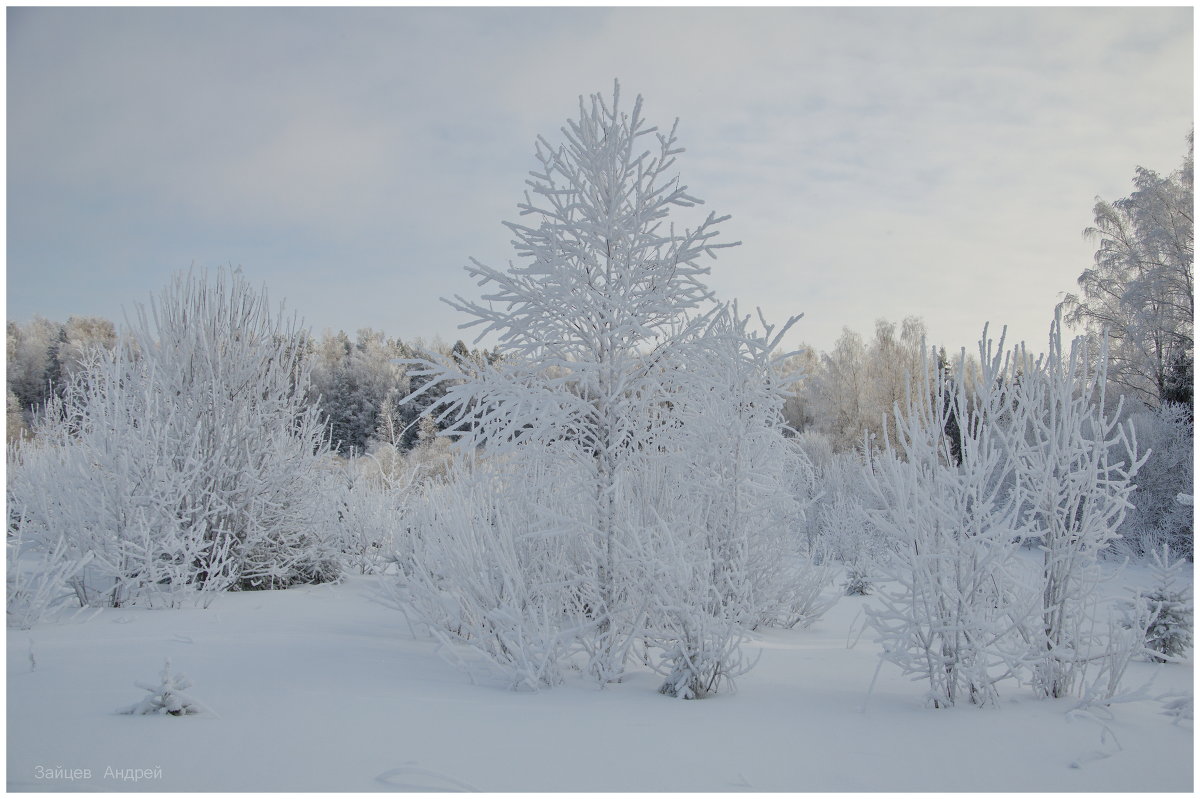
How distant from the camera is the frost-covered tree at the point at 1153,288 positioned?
1745 centimetres

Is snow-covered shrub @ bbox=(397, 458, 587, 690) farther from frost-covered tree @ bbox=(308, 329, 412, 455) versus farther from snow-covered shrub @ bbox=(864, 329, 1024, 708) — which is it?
frost-covered tree @ bbox=(308, 329, 412, 455)

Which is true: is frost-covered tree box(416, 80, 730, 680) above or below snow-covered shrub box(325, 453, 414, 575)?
above

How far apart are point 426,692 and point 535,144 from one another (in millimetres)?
3541

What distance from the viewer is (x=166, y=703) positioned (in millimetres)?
3564

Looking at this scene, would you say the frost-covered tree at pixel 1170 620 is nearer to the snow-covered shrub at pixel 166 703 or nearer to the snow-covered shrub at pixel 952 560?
the snow-covered shrub at pixel 952 560

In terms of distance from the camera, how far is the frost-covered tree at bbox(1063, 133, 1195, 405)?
17453 millimetres

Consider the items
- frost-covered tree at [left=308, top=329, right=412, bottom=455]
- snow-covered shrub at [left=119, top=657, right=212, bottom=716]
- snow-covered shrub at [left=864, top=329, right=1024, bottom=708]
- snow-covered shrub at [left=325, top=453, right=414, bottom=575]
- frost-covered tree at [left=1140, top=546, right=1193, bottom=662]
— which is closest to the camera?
snow-covered shrub at [left=119, top=657, right=212, bottom=716]

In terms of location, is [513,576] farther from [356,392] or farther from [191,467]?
[356,392]

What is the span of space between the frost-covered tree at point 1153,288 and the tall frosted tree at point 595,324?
15.5 m

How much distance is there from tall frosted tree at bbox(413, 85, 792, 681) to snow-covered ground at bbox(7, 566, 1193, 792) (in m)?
1.14

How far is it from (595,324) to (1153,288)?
732 inches

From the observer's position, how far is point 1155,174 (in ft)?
62.9

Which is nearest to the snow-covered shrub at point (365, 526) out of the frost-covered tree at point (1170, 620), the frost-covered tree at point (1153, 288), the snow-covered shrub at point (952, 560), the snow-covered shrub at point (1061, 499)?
the snow-covered shrub at point (952, 560)

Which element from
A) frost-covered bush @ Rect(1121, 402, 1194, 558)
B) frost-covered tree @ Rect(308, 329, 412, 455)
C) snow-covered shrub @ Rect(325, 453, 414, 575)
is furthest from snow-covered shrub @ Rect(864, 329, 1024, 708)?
frost-covered tree @ Rect(308, 329, 412, 455)
